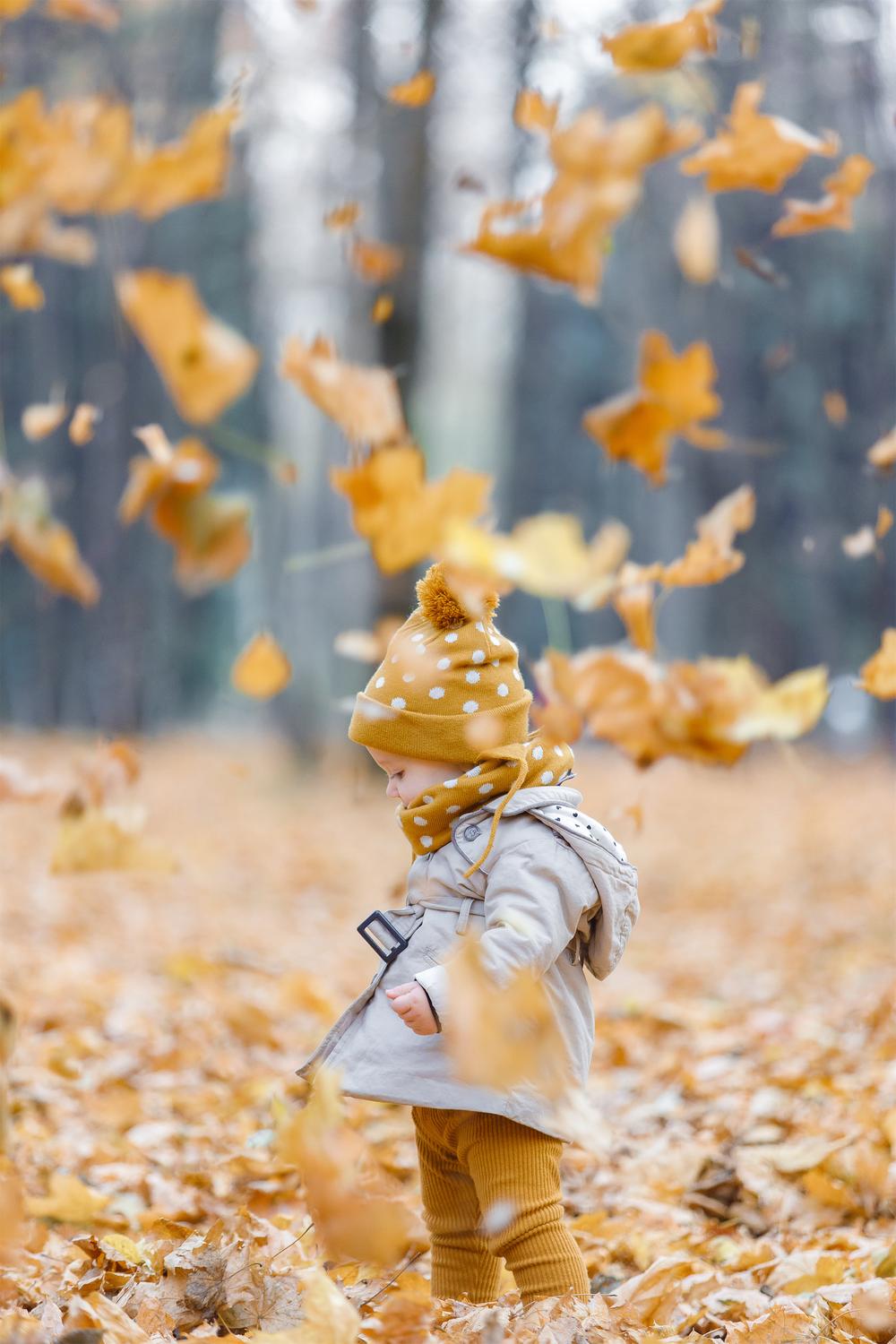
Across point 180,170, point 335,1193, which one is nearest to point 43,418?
point 180,170

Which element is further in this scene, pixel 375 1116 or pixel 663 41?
pixel 375 1116

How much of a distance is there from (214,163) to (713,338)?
16.3 m

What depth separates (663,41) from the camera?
7.47 ft

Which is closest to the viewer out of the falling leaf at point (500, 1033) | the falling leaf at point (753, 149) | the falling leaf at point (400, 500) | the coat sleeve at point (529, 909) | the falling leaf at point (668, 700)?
the falling leaf at point (500, 1033)

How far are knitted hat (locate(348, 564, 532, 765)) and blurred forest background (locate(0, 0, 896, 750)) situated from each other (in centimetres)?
103

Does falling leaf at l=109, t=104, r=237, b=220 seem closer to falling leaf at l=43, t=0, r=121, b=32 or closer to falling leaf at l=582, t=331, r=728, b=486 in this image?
falling leaf at l=43, t=0, r=121, b=32

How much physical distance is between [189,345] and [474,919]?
1040 millimetres

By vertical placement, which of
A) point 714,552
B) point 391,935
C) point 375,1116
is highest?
point 714,552

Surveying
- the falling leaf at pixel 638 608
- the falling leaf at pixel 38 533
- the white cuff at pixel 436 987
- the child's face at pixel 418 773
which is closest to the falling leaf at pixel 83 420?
the falling leaf at pixel 38 533

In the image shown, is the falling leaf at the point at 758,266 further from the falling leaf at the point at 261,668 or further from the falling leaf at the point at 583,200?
the falling leaf at the point at 261,668

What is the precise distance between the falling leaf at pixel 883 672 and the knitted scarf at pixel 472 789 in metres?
0.66

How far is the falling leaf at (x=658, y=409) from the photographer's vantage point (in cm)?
259

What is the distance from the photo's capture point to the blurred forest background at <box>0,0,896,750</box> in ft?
31.9

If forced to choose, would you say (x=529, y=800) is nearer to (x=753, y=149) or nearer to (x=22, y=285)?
(x=753, y=149)
